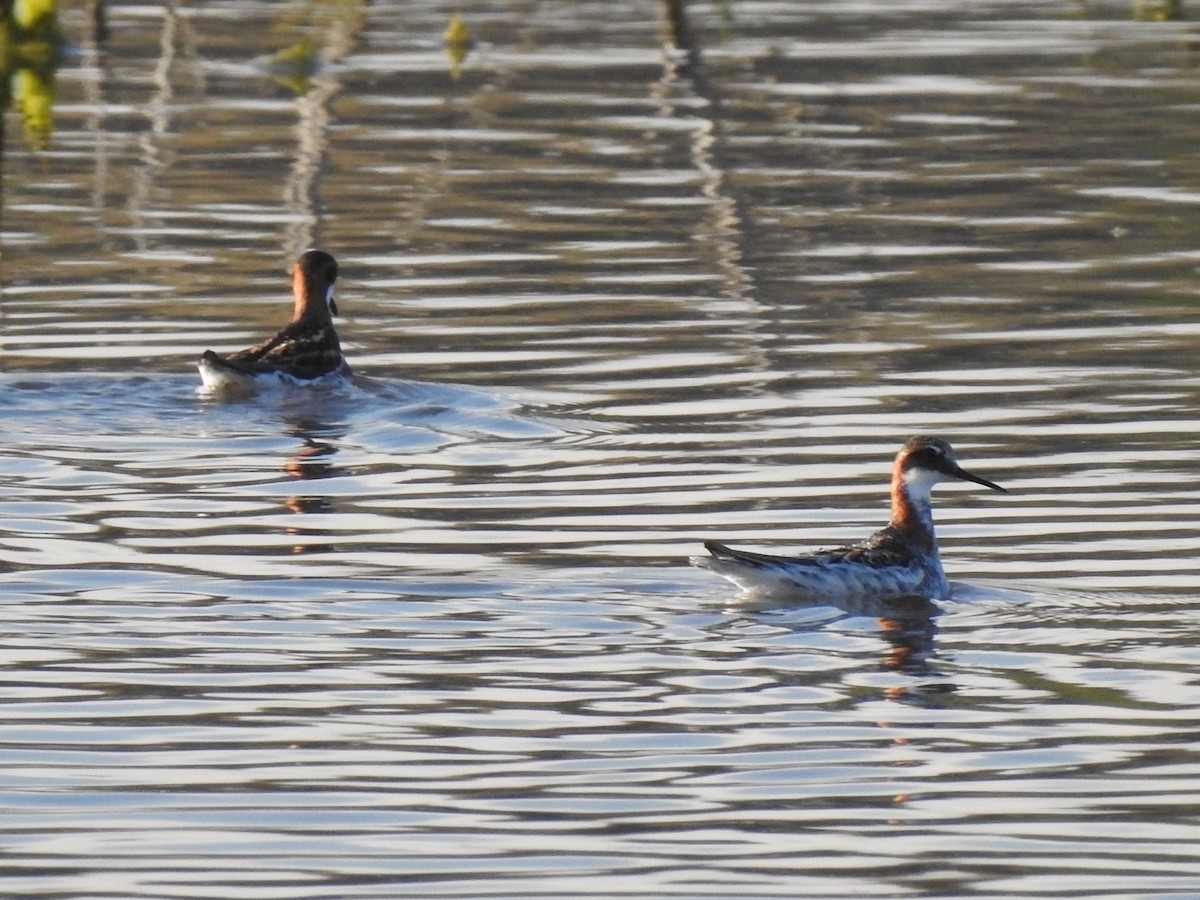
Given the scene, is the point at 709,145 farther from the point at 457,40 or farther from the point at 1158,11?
the point at 1158,11

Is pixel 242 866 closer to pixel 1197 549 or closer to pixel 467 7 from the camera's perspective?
pixel 1197 549

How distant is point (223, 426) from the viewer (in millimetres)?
14797

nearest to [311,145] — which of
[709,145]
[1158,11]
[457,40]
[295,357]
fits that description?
[709,145]

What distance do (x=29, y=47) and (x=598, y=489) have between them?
1992cm

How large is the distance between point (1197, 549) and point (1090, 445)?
6.57 ft

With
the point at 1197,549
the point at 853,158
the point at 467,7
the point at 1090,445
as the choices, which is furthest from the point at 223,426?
the point at 467,7

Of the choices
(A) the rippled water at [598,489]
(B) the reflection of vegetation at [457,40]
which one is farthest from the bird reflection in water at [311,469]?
(B) the reflection of vegetation at [457,40]

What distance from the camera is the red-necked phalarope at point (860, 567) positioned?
10906 mm

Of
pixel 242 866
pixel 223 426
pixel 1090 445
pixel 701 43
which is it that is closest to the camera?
pixel 242 866

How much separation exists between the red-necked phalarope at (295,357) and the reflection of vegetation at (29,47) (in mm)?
12695

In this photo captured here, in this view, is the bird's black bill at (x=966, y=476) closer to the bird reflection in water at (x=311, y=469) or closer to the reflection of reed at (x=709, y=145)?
the bird reflection in water at (x=311, y=469)

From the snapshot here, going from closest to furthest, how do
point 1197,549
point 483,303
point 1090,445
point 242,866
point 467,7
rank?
point 242,866 → point 1197,549 → point 1090,445 → point 483,303 → point 467,7

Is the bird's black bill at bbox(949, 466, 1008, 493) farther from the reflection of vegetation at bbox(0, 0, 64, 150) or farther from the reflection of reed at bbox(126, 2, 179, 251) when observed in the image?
the reflection of vegetation at bbox(0, 0, 64, 150)

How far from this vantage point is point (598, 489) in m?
13.0
